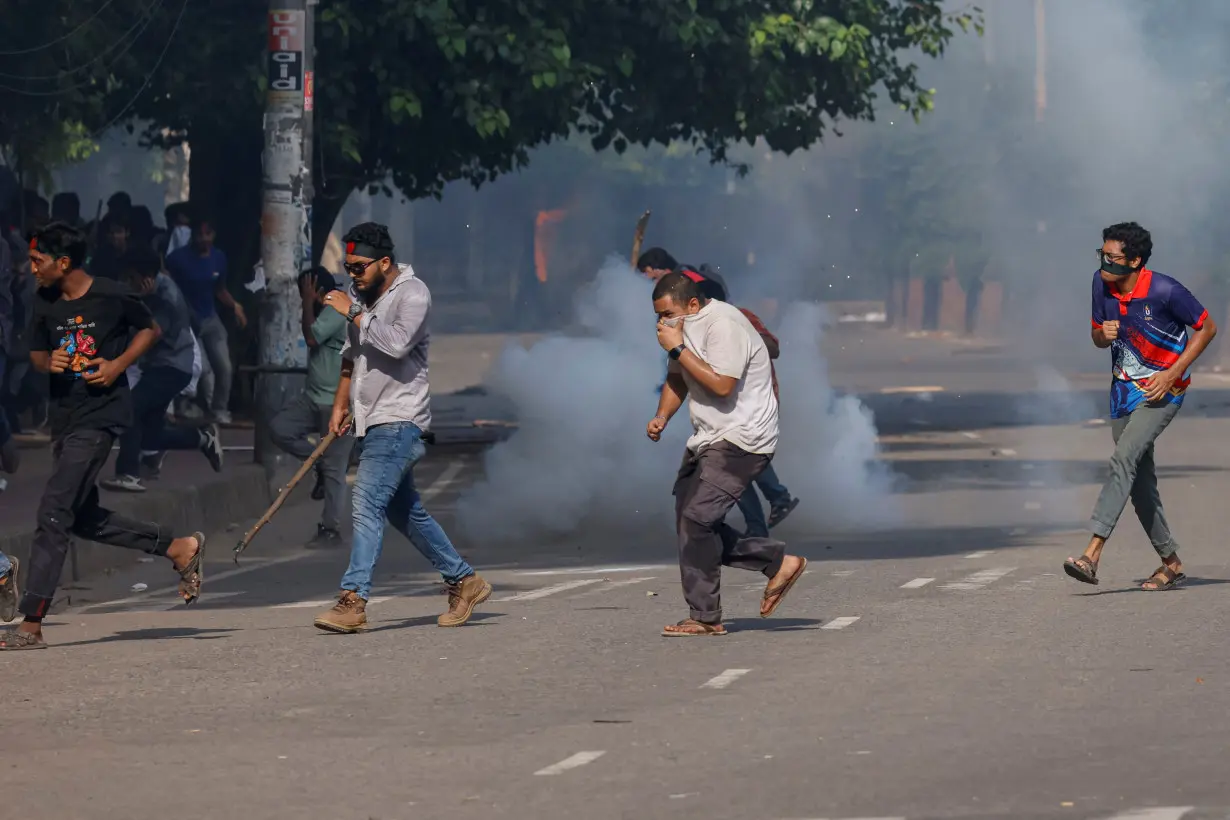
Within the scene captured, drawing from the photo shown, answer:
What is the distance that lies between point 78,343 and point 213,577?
3.41m

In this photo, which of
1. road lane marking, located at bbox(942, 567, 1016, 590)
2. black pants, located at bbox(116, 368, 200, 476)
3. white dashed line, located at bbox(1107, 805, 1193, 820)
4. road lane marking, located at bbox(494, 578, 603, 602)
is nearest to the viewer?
white dashed line, located at bbox(1107, 805, 1193, 820)

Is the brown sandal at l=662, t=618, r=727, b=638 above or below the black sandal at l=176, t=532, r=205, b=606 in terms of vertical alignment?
below

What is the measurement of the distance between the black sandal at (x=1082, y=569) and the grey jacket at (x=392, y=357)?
9.46 ft

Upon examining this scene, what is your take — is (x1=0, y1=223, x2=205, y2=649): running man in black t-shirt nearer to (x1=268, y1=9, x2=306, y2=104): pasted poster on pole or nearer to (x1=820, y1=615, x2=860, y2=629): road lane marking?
(x1=820, y1=615, x2=860, y2=629): road lane marking

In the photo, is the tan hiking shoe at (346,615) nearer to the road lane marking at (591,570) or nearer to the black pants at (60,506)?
the black pants at (60,506)

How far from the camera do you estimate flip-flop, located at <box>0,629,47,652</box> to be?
9.78 m

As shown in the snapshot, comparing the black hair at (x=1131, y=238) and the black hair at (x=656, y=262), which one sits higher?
the black hair at (x=1131, y=238)

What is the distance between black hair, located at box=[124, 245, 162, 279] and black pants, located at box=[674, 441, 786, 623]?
7.16m

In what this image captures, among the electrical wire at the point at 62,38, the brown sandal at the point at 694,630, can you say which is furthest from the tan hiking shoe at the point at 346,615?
the electrical wire at the point at 62,38

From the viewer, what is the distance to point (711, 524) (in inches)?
395

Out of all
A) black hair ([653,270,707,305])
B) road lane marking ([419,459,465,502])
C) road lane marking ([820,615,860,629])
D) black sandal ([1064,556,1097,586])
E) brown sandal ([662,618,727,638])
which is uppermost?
black hair ([653,270,707,305])

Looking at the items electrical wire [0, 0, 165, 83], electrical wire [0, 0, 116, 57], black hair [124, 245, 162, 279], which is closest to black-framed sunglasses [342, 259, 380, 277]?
black hair [124, 245, 162, 279]

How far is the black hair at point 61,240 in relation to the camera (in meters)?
9.82

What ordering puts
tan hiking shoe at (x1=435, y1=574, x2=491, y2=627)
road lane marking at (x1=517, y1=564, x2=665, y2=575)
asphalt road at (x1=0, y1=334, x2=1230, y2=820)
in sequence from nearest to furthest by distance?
asphalt road at (x1=0, y1=334, x2=1230, y2=820), tan hiking shoe at (x1=435, y1=574, x2=491, y2=627), road lane marking at (x1=517, y1=564, x2=665, y2=575)
